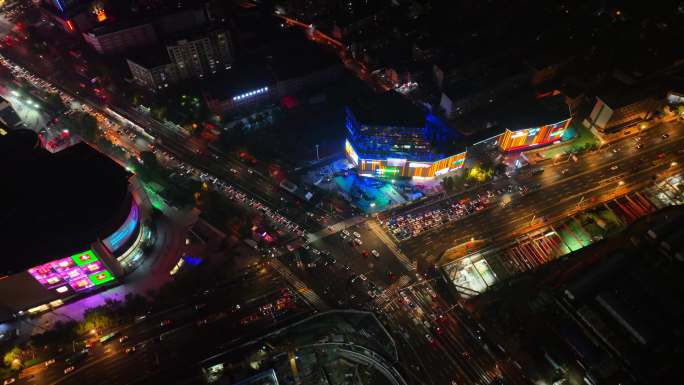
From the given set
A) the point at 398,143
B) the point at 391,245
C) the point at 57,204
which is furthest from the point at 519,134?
the point at 57,204

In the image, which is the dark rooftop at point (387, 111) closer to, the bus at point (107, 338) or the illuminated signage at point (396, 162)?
the illuminated signage at point (396, 162)

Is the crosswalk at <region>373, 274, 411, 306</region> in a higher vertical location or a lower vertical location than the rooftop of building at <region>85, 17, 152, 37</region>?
lower

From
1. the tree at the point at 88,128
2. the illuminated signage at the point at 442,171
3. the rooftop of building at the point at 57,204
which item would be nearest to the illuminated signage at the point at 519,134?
the illuminated signage at the point at 442,171

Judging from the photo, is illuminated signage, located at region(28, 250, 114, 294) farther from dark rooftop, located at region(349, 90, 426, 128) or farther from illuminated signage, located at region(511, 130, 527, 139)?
illuminated signage, located at region(511, 130, 527, 139)

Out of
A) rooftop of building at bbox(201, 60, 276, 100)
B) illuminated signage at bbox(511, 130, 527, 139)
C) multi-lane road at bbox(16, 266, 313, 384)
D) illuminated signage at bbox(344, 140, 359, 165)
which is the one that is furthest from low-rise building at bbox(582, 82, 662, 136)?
multi-lane road at bbox(16, 266, 313, 384)

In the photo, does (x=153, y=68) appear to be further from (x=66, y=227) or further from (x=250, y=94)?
(x=66, y=227)

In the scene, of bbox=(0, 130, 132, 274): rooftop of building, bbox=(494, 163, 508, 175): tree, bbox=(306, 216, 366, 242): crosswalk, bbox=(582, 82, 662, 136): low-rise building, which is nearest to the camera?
bbox=(0, 130, 132, 274): rooftop of building

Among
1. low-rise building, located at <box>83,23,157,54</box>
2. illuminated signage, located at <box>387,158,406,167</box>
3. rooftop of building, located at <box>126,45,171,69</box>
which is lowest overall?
illuminated signage, located at <box>387,158,406,167</box>

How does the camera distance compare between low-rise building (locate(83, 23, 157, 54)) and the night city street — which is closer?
the night city street
